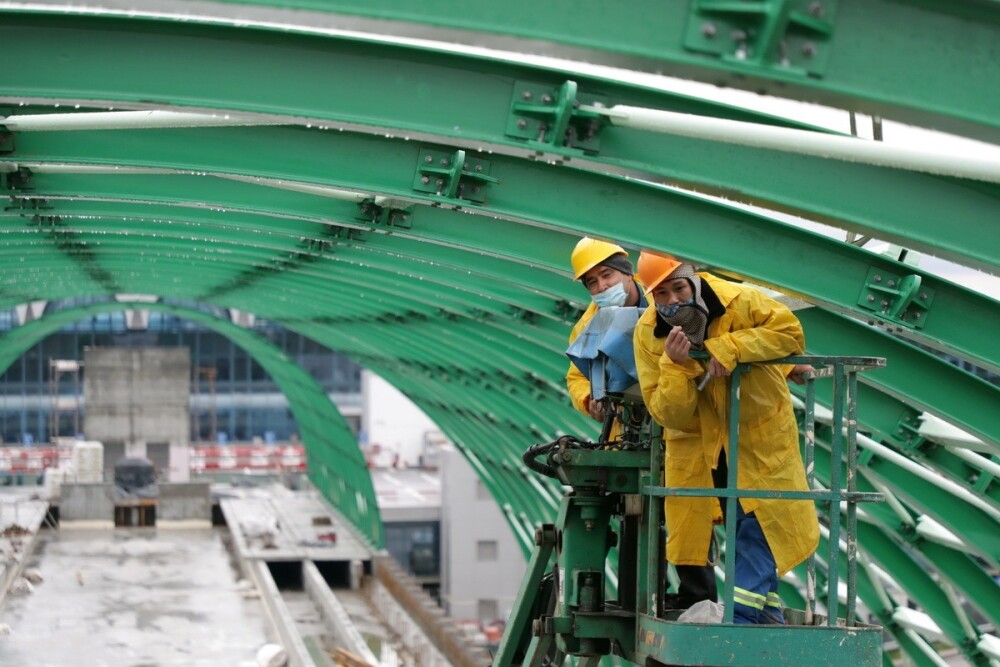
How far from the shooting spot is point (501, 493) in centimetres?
2591

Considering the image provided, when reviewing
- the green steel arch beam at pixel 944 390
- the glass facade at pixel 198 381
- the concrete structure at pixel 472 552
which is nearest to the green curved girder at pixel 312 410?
the concrete structure at pixel 472 552

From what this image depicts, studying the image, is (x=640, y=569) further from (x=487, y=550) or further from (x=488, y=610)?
(x=488, y=610)

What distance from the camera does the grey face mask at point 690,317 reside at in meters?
6.04

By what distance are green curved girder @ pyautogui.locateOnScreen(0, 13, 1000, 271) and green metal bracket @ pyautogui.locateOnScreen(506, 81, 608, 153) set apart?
41mm

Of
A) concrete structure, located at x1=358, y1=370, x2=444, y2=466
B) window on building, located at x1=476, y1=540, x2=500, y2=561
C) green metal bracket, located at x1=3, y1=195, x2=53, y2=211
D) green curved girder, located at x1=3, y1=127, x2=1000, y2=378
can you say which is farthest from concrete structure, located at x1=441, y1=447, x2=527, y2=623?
green curved girder, located at x1=3, y1=127, x2=1000, y2=378

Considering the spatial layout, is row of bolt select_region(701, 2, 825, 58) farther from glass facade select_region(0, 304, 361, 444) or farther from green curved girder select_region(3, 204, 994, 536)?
glass facade select_region(0, 304, 361, 444)

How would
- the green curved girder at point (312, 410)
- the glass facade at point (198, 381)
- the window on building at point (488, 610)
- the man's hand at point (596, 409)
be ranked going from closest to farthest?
the man's hand at point (596, 409)
the green curved girder at point (312, 410)
the window on building at point (488, 610)
the glass facade at point (198, 381)

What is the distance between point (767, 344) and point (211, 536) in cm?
2688

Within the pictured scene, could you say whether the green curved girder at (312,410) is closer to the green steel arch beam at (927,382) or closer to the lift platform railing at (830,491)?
the green steel arch beam at (927,382)

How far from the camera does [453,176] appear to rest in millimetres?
8352

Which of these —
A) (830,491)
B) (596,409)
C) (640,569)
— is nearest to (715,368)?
(830,491)

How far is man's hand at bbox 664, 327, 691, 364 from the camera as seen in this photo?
19.2ft

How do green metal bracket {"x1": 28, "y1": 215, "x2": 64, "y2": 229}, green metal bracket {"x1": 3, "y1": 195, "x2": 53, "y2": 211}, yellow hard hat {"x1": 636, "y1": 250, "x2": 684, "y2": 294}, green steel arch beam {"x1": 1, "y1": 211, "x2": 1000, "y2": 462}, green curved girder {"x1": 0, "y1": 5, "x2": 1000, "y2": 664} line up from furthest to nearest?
green metal bracket {"x1": 28, "y1": 215, "x2": 64, "y2": 229} < green metal bracket {"x1": 3, "y1": 195, "x2": 53, "y2": 211} < green steel arch beam {"x1": 1, "y1": 211, "x2": 1000, "y2": 462} < yellow hard hat {"x1": 636, "y1": 250, "x2": 684, "y2": 294} < green curved girder {"x1": 0, "y1": 5, "x2": 1000, "y2": 664}

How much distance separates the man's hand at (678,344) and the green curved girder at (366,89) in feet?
3.78
